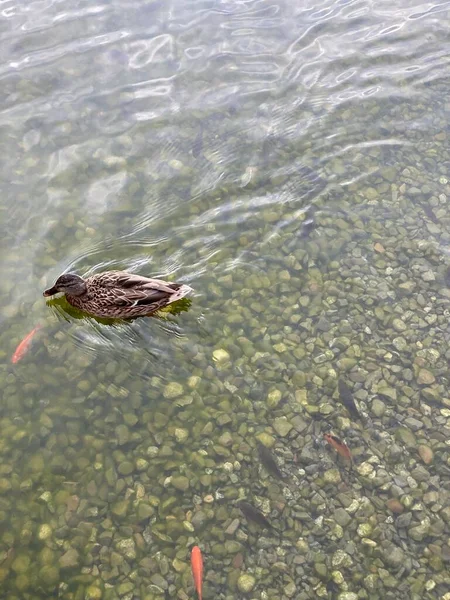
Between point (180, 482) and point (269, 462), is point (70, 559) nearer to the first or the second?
point (180, 482)

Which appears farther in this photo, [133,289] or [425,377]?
[133,289]

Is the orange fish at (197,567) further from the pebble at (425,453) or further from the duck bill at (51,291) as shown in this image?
the duck bill at (51,291)

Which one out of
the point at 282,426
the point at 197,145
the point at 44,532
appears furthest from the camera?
the point at 197,145

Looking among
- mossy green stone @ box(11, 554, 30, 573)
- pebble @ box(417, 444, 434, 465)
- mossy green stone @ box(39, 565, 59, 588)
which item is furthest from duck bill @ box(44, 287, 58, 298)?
pebble @ box(417, 444, 434, 465)

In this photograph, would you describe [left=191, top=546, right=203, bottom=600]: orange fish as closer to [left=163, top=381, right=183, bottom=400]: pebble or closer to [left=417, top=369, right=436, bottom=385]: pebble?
[left=163, top=381, right=183, bottom=400]: pebble

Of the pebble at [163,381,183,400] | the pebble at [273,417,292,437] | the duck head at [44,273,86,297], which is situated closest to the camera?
the pebble at [273,417,292,437]

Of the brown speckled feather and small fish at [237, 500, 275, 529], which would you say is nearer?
small fish at [237, 500, 275, 529]

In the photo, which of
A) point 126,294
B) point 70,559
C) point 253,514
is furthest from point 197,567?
point 126,294
